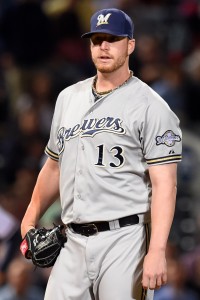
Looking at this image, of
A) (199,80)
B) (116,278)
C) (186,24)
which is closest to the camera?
(116,278)

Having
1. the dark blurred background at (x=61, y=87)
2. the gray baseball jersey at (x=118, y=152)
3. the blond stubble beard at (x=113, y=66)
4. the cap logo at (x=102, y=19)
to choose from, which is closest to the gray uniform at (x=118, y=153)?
the gray baseball jersey at (x=118, y=152)

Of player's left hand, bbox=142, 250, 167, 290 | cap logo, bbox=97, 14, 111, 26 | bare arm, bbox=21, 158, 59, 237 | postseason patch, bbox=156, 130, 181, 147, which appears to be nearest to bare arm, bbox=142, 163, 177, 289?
player's left hand, bbox=142, 250, 167, 290

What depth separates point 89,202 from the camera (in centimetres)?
436

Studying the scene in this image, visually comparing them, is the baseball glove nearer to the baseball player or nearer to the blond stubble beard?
the baseball player

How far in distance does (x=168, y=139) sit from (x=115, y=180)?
328mm

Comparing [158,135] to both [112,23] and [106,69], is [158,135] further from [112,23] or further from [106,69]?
[112,23]

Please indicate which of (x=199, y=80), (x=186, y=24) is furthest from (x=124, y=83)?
(x=186, y=24)

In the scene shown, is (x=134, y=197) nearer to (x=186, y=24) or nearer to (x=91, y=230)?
(x=91, y=230)

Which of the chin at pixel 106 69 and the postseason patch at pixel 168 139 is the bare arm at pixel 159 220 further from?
the chin at pixel 106 69

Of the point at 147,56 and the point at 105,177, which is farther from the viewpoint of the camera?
the point at 147,56

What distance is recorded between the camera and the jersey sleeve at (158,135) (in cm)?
428

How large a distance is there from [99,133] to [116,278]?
0.71 meters

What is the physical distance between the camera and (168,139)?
4.30 metres

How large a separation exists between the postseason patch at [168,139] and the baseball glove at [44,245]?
2.39 ft
